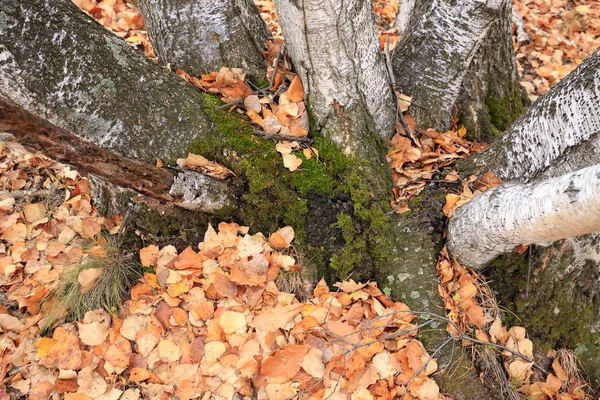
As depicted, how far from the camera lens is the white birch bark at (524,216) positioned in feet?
4.91

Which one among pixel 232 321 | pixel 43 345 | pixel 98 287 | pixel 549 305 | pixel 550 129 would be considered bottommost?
pixel 43 345

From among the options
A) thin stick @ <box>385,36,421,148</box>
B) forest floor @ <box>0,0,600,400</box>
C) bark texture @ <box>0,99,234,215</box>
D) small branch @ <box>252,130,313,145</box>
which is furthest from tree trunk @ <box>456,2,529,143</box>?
bark texture @ <box>0,99,234,215</box>

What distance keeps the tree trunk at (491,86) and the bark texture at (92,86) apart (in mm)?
1760

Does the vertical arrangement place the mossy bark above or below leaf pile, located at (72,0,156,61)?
below

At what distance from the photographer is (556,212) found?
62.6 inches

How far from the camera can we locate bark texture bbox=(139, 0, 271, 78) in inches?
92.5

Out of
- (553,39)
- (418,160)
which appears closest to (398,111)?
(418,160)

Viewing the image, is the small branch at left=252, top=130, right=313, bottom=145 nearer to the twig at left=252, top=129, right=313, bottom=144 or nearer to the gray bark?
the twig at left=252, top=129, right=313, bottom=144

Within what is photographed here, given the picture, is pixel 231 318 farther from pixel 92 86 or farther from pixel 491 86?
pixel 491 86

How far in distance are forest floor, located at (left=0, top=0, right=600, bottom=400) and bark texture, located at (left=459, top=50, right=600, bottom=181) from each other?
15 centimetres

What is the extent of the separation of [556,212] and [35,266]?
2.50 meters

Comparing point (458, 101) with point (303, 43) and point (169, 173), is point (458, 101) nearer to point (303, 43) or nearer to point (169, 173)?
point (303, 43)

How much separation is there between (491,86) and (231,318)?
2.35m

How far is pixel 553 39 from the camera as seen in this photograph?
16.1 ft
